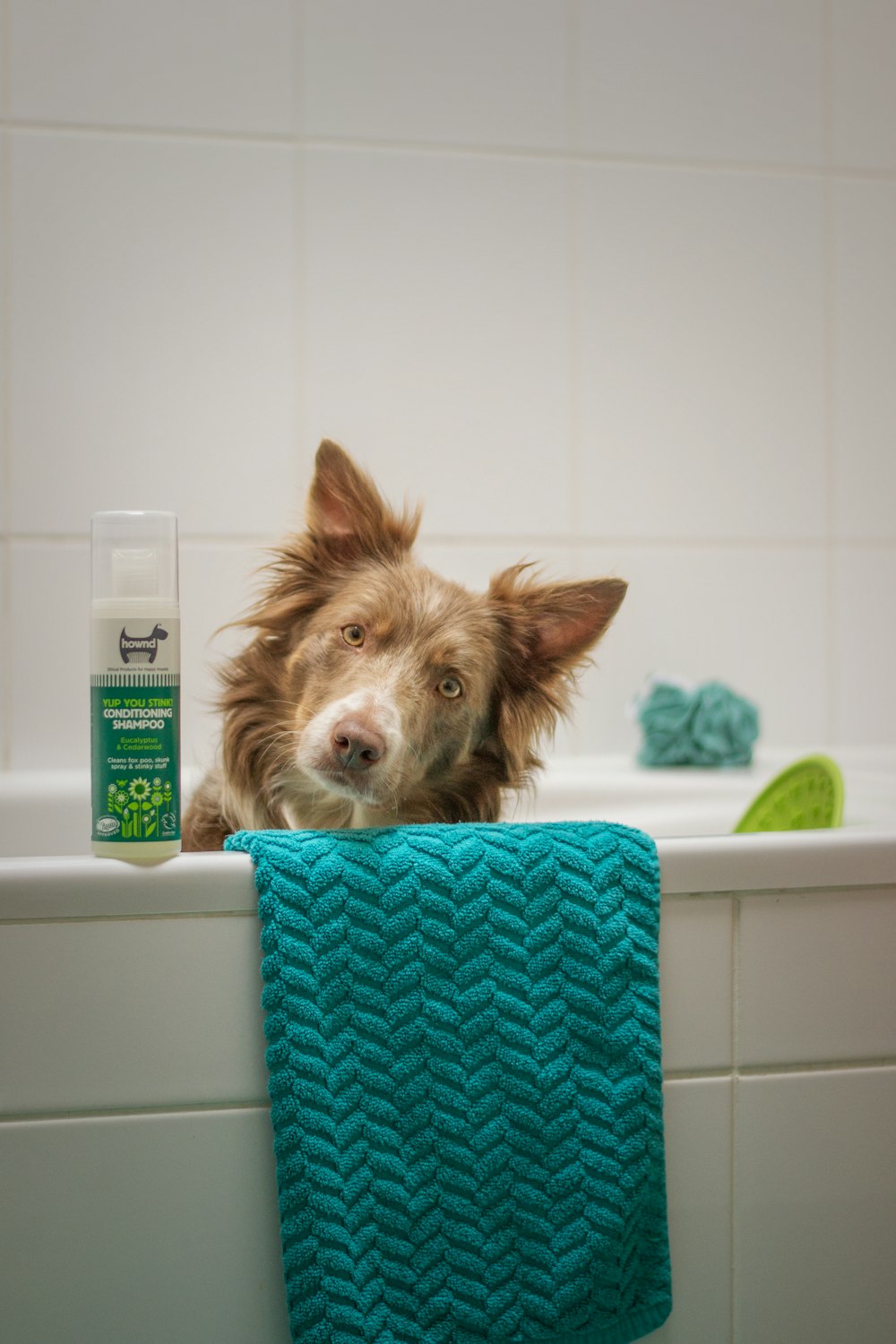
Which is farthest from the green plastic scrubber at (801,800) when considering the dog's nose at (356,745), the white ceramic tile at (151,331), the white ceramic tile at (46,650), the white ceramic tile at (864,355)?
the white ceramic tile at (46,650)

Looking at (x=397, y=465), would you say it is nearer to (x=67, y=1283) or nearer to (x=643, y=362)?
(x=643, y=362)

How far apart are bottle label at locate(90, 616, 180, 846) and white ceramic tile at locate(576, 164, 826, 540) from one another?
1.48 metres

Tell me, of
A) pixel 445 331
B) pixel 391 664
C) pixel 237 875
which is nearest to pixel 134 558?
pixel 237 875

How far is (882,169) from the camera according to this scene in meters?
2.46

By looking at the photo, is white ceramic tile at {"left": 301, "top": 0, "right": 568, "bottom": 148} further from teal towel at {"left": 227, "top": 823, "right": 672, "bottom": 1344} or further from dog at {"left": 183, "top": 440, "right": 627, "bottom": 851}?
teal towel at {"left": 227, "top": 823, "right": 672, "bottom": 1344}

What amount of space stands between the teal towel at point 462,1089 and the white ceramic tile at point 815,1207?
116 mm

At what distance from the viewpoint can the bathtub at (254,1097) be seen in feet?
3.20

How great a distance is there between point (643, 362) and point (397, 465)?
1.92ft

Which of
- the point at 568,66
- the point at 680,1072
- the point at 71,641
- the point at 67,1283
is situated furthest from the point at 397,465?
the point at 67,1283

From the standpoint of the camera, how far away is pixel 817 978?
1.12 meters

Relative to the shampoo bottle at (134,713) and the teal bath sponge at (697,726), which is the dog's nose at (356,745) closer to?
the shampoo bottle at (134,713)

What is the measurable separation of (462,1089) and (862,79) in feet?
7.86

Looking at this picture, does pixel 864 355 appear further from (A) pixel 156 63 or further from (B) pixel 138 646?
(B) pixel 138 646

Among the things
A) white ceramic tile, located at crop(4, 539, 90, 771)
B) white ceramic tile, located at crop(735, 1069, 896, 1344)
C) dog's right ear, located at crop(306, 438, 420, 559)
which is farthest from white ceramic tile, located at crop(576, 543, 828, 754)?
white ceramic tile, located at crop(735, 1069, 896, 1344)
